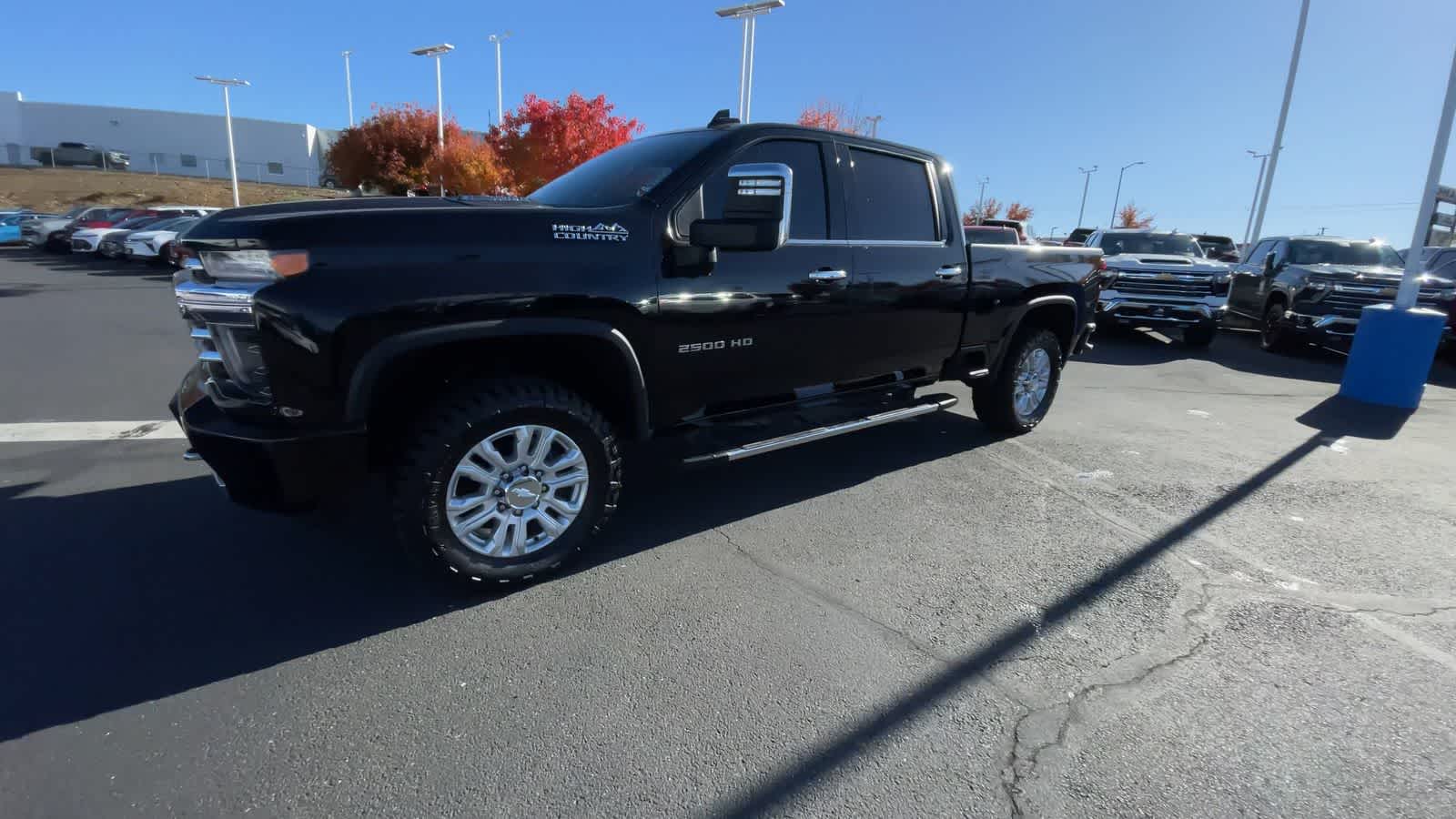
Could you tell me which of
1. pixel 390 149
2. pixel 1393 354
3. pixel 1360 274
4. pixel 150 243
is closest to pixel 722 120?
pixel 1393 354

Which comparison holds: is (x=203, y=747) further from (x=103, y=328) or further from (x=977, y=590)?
(x=103, y=328)

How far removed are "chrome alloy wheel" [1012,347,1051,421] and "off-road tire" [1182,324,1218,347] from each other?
653 centimetres

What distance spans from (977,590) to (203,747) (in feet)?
9.48

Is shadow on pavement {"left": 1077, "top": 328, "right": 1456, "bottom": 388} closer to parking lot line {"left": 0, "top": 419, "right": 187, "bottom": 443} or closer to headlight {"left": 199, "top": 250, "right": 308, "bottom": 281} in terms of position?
headlight {"left": 199, "top": 250, "right": 308, "bottom": 281}

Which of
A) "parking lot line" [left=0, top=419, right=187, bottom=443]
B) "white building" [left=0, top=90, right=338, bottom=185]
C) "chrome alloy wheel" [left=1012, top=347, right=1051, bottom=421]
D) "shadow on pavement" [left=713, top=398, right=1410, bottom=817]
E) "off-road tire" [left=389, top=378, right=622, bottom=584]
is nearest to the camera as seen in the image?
"shadow on pavement" [left=713, top=398, right=1410, bottom=817]

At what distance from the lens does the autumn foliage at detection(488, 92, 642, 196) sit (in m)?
26.9

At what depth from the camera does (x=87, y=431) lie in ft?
16.7

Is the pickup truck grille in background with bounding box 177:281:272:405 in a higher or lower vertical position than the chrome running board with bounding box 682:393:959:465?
higher

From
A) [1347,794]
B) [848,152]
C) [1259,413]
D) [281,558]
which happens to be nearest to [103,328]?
[281,558]

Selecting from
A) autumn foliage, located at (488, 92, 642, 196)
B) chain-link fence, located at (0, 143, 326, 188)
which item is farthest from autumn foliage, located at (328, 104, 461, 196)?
chain-link fence, located at (0, 143, 326, 188)

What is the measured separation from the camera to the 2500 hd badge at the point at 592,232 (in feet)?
9.95

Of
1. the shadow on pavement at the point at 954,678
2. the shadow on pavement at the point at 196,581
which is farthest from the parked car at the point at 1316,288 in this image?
the shadow on pavement at the point at 196,581

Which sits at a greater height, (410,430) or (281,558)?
(410,430)

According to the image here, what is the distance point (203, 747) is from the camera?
88.3 inches
